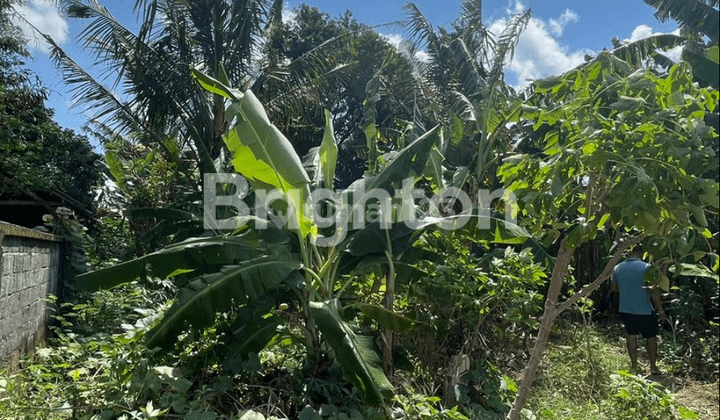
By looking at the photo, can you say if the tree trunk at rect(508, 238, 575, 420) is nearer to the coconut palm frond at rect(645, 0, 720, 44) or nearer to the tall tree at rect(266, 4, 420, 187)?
the coconut palm frond at rect(645, 0, 720, 44)

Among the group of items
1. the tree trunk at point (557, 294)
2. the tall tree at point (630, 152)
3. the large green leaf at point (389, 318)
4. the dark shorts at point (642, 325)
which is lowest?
the dark shorts at point (642, 325)

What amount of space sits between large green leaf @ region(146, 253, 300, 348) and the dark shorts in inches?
165

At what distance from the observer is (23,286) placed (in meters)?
5.28

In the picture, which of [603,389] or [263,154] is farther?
[603,389]

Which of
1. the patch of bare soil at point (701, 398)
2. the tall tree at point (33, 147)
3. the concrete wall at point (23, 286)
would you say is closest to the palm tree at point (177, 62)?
the tall tree at point (33, 147)

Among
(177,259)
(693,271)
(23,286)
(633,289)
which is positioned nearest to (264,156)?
(177,259)

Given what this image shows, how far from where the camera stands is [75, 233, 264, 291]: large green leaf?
14.5ft

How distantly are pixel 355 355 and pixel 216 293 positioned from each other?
3.76ft

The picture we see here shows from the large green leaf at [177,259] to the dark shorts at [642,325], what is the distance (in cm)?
425

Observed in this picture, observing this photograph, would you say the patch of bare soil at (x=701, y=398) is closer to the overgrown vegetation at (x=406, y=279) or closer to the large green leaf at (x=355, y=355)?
the overgrown vegetation at (x=406, y=279)

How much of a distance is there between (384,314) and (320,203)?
55.1 inches

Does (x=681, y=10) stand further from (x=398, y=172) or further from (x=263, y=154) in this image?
(x=263, y=154)

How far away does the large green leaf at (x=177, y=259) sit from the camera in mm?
4430

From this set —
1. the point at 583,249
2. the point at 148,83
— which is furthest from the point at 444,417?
the point at 148,83
